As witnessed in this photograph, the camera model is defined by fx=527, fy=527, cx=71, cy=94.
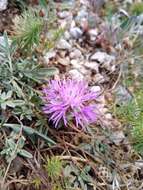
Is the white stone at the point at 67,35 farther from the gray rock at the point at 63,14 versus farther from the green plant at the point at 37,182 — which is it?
the green plant at the point at 37,182

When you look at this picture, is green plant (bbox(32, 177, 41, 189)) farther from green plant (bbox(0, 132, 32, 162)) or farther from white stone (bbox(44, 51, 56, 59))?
white stone (bbox(44, 51, 56, 59))

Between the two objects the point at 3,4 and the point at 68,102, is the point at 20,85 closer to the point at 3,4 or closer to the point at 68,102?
the point at 68,102

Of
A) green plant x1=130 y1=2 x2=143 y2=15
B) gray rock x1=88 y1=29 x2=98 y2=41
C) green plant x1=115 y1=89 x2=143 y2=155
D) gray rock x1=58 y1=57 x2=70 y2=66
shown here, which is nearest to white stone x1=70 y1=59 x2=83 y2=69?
gray rock x1=58 y1=57 x2=70 y2=66

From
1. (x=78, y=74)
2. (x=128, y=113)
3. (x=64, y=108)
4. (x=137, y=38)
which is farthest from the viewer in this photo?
(x=137, y=38)

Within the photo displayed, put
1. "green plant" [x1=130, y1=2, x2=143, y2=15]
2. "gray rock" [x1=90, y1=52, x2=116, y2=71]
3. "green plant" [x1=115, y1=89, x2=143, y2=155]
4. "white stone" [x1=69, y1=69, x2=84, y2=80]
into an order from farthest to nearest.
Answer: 1. "green plant" [x1=130, y1=2, x2=143, y2=15]
2. "gray rock" [x1=90, y1=52, x2=116, y2=71]
3. "white stone" [x1=69, y1=69, x2=84, y2=80]
4. "green plant" [x1=115, y1=89, x2=143, y2=155]

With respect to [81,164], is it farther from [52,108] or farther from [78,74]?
[78,74]

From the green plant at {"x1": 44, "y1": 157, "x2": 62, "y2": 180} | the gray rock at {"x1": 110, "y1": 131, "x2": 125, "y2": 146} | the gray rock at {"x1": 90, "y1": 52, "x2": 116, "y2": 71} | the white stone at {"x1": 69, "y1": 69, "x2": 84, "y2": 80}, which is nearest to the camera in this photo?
the green plant at {"x1": 44, "y1": 157, "x2": 62, "y2": 180}

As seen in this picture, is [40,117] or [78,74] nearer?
[40,117]

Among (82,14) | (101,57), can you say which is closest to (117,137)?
(101,57)

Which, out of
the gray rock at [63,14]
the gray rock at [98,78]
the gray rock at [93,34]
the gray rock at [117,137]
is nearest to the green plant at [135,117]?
the gray rock at [117,137]

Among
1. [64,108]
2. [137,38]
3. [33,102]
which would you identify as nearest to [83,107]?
[64,108]
